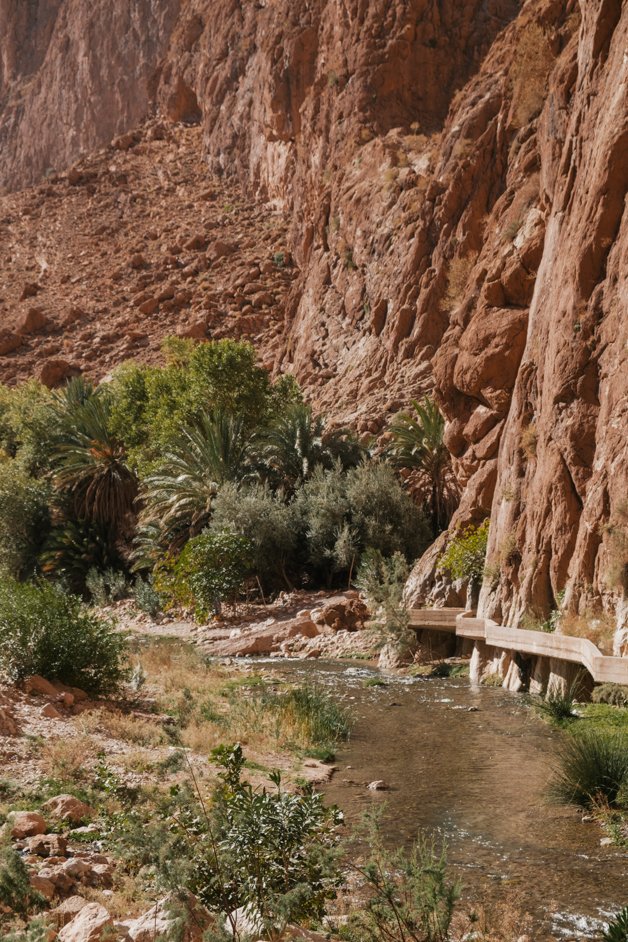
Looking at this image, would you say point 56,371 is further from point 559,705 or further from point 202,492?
point 559,705

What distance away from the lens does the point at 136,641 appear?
2262cm

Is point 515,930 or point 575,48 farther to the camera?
point 575,48

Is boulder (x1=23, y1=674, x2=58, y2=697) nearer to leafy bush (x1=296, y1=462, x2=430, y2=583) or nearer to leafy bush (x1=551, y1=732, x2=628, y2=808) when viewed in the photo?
leafy bush (x1=551, y1=732, x2=628, y2=808)

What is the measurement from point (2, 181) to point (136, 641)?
7142cm

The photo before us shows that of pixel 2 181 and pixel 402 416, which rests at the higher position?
pixel 2 181

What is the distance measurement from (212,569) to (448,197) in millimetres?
16013

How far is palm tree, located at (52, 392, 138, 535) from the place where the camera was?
34500 millimetres

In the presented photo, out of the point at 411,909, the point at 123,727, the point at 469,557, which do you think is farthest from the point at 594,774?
the point at 469,557

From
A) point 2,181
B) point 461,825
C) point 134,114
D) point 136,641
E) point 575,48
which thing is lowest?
point 136,641

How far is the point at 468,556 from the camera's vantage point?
18.6 metres

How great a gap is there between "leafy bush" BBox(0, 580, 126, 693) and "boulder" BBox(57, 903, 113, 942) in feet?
25.7

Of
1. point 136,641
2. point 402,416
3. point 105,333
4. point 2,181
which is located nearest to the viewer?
point 136,641

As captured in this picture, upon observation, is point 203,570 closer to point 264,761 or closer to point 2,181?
point 264,761

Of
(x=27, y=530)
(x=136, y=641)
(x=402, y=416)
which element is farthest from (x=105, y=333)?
→ (x=136, y=641)
